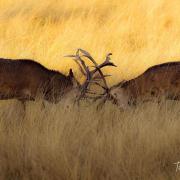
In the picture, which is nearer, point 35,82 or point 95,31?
point 35,82

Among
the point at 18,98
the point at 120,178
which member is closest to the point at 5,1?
the point at 18,98

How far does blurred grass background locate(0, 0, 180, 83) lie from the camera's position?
11.2 m

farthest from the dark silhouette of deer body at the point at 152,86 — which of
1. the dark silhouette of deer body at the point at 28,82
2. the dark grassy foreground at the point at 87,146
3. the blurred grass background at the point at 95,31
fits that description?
the blurred grass background at the point at 95,31

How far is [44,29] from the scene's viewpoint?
12.7 metres

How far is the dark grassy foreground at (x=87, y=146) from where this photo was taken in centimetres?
534

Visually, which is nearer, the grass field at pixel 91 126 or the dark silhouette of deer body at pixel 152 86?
the grass field at pixel 91 126

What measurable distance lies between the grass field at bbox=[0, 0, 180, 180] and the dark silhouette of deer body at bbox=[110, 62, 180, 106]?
0.33 m

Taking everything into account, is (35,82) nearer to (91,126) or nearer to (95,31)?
(91,126)

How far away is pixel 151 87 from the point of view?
26.7 ft

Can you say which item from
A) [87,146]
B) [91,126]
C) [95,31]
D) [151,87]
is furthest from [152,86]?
[95,31]

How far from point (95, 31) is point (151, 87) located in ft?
15.5

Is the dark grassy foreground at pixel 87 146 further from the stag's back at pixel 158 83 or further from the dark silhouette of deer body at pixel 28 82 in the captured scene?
the stag's back at pixel 158 83

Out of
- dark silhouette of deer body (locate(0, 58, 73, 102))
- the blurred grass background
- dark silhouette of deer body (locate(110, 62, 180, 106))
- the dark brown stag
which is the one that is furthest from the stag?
the blurred grass background

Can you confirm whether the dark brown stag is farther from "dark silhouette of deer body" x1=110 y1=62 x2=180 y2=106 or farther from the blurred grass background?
the blurred grass background
